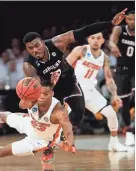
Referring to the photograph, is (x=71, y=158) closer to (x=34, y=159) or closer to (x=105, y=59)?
(x=34, y=159)

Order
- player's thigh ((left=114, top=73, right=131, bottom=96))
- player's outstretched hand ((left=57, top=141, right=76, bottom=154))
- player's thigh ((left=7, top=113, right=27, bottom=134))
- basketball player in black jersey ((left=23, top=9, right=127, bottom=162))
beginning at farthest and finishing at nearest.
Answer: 1. player's thigh ((left=114, top=73, right=131, bottom=96))
2. basketball player in black jersey ((left=23, top=9, right=127, bottom=162))
3. player's thigh ((left=7, top=113, right=27, bottom=134))
4. player's outstretched hand ((left=57, top=141, right=76, bottom=154))

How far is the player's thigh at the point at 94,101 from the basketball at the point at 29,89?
2611 millimetres

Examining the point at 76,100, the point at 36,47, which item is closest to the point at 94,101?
the point at 76,100

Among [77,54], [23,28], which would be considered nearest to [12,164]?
[77,54]

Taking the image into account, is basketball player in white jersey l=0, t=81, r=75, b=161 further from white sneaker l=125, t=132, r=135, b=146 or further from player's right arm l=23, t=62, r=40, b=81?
white sneaker l=125, t=132, r=135, b=146

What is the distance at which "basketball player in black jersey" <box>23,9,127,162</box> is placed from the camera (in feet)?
24.7

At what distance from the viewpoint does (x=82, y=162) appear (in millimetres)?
7789

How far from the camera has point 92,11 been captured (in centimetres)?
1346

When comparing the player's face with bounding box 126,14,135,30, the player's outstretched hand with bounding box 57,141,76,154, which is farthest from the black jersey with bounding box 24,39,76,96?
the player's face with bounding box 126,14,135,30

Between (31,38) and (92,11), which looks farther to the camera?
(92,11)

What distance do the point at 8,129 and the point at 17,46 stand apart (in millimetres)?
1787

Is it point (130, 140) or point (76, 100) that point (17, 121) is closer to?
point (76, 100)

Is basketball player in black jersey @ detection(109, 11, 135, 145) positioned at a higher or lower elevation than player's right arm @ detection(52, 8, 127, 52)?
lower

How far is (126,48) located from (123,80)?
0.58 m
